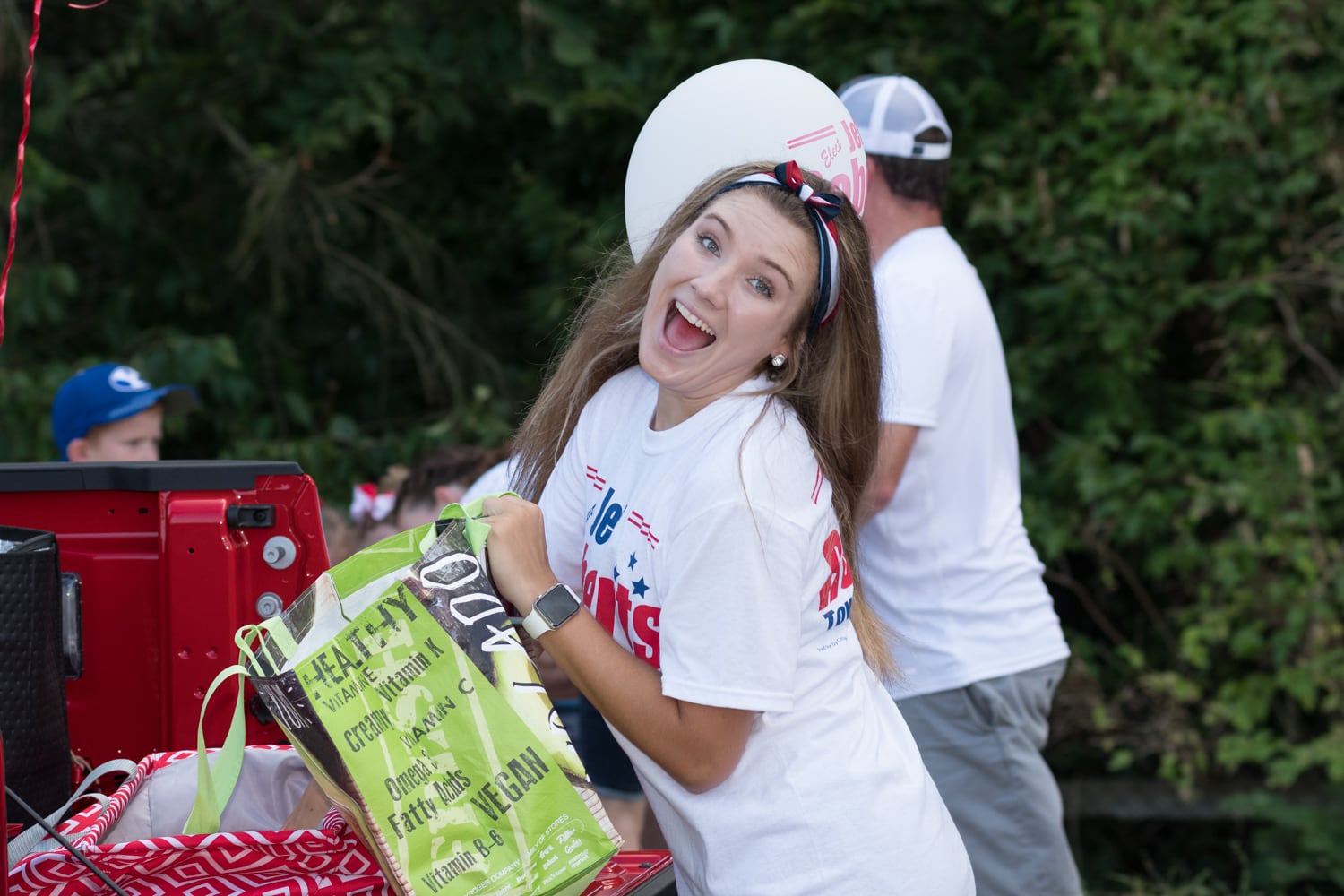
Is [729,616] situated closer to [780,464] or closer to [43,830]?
[780,464]

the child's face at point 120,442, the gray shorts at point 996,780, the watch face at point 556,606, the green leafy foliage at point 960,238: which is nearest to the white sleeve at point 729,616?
the watch face at point 556,606

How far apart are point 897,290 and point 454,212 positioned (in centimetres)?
395

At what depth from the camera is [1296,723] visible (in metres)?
5.04

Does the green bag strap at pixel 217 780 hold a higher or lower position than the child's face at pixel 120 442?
lower

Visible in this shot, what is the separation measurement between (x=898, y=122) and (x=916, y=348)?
1.88 feet

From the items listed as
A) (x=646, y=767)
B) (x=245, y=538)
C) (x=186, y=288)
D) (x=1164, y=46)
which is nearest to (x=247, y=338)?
(x=186, y=288)

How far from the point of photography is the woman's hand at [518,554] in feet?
5.20

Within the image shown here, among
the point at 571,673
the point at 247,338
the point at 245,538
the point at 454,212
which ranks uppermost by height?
the point at 454,212

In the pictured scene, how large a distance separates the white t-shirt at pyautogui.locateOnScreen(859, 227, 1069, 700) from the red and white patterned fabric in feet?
4.91

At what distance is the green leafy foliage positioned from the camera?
492 centimetres

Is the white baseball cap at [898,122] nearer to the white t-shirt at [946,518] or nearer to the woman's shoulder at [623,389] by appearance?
the white t-shirt at [946,518]

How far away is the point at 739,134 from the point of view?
1944mm

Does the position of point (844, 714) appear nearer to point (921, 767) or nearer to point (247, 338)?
point (921, 767)

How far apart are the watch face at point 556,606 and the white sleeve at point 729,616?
0.34 feet
